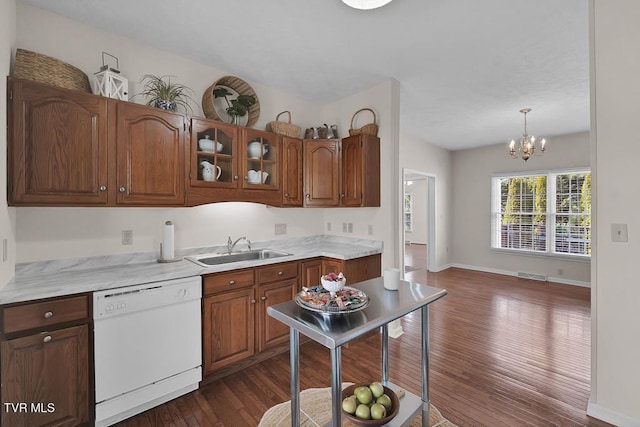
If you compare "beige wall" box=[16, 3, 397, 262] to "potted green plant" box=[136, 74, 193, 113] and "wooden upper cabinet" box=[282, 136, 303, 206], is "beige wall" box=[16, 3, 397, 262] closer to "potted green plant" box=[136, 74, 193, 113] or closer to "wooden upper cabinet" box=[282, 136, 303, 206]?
"potted green plant" box=[136, 74, 193, 113]

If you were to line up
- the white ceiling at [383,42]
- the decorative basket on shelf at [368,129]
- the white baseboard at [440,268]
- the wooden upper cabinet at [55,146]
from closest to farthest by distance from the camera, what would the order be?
the wooden upper cabinet at [55,146]
the white ceiling at [383,42]
the decorative basket on shelf at [368,129]
the white baseboard at [440,268]

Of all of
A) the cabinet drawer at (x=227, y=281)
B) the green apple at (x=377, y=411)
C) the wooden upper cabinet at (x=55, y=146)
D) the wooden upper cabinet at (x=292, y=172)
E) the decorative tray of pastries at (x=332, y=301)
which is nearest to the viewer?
the decorative tray of pastries at (x=332, y=301)

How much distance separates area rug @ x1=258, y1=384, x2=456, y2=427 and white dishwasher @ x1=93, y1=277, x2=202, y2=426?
665 mm

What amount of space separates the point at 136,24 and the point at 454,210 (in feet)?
22.3

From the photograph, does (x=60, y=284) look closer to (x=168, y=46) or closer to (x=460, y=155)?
(x=168, y=46)

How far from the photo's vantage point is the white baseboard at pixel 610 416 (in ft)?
5.75

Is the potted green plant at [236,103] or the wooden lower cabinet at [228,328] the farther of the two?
the potted green plant at [236,103]

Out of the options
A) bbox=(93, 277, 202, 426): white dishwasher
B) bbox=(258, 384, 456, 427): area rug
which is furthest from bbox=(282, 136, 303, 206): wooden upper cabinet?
bbox=(258, 384, 456, 427): area rug

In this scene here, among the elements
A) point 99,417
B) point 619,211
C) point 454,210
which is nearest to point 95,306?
point 99,417

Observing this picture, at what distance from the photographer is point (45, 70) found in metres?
1.82

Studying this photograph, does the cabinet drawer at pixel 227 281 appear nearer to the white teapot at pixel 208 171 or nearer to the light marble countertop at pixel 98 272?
the light marble countertop at pixel 98 272

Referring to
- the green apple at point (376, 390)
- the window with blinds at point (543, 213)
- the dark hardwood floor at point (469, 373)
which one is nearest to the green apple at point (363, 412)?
the green apple at point (376, 390)

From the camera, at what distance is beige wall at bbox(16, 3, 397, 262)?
6.52 feet

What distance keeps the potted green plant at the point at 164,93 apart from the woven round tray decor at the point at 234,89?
152 mm
